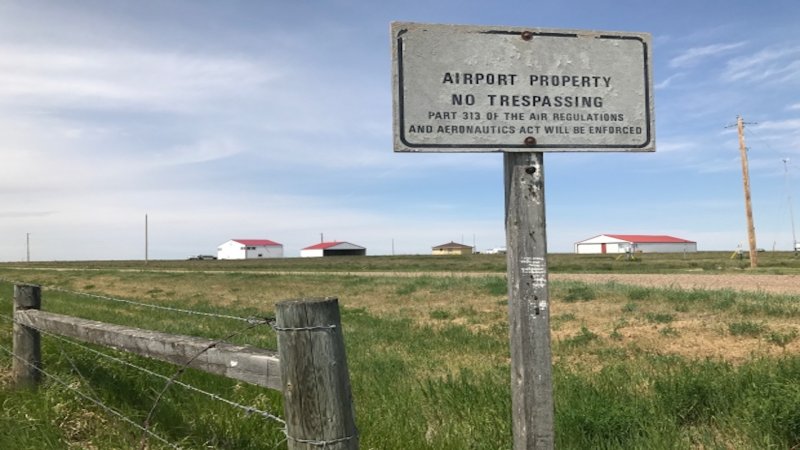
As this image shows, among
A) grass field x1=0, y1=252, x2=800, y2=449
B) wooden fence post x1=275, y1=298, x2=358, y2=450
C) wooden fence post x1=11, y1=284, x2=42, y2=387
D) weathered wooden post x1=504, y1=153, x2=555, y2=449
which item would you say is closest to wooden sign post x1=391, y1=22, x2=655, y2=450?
weathered wooden post x1=504, y1=153, x2=555, y2=449

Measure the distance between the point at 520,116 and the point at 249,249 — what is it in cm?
14976

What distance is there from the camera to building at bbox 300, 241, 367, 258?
14825 cm

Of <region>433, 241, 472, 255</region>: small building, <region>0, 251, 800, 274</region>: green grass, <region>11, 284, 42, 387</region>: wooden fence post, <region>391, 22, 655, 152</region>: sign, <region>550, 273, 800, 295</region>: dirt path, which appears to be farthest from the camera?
<region>433, 241, 472, 255</region>: small building

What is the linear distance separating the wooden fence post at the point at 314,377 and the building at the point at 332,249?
145248 mm

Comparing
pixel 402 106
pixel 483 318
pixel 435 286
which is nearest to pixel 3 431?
pixel 402 106

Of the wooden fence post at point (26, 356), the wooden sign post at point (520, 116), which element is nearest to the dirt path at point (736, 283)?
the wooden sign post at point (520, 116)

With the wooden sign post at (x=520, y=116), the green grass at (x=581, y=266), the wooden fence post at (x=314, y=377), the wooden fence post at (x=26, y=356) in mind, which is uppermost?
the wooden sign post at (x=520, y=116)

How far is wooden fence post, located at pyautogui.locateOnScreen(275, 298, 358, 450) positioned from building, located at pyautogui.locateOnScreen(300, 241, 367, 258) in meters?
145

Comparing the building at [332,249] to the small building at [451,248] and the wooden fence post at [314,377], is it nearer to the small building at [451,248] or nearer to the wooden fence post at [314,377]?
the small building at [451,248]

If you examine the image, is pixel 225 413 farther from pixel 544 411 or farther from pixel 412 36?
pixel 412 36

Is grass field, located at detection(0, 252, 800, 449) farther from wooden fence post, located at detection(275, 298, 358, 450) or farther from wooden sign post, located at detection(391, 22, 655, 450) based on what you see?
wooden fence post, located at detection(275, 298, 358, 450)

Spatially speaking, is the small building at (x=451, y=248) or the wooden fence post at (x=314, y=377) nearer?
the wooden fence post at (x=314, y=377)

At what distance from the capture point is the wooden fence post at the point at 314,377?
243 cm

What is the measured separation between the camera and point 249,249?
14775 centimetres
